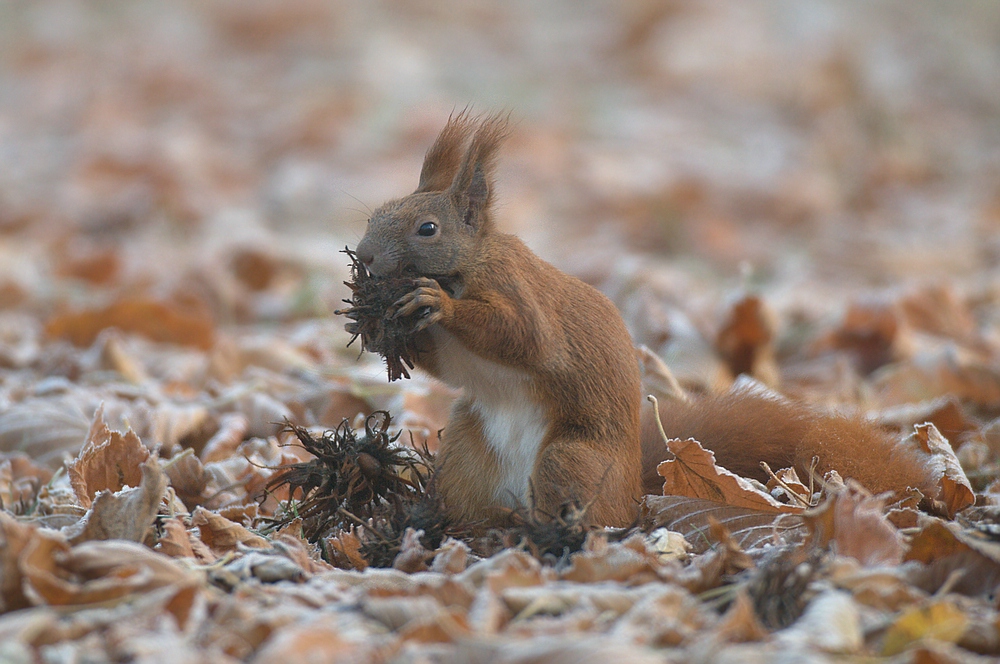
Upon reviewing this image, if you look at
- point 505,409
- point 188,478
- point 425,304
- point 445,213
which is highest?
point 445,213

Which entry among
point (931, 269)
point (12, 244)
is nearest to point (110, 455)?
point (12, 244)

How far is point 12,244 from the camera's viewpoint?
21.7 ft

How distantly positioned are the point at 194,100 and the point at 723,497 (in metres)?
8.48

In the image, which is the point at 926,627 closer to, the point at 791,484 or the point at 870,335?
the point at 791,484

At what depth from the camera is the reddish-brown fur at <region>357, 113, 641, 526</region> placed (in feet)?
7.93

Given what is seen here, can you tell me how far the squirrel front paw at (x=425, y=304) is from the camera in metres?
2.35

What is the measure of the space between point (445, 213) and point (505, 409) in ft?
1.69

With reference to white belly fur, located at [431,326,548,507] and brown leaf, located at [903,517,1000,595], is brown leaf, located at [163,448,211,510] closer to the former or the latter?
white belly fur, located at [431,326,548,507]

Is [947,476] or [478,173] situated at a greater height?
[478,173]

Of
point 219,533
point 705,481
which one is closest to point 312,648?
point 219,533

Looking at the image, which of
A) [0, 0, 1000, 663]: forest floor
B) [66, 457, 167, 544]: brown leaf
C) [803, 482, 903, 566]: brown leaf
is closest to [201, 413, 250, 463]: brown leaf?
[0, 0, 1000, 663]: forest floor

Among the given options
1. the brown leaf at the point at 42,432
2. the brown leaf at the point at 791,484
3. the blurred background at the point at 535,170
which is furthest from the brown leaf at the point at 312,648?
the blurred background at the point at 535,170

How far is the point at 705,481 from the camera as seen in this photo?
245 cm

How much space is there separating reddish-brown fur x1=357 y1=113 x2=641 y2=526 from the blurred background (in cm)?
108
